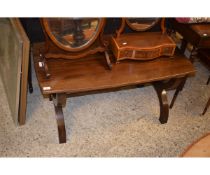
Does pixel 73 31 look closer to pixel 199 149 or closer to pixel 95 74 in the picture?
pixel 95 74

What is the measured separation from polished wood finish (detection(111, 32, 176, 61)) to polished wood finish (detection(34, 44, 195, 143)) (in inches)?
2.2

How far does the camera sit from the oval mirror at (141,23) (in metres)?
1.78

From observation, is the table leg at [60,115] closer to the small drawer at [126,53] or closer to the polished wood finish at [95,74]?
the polished wood finish at [95,74]

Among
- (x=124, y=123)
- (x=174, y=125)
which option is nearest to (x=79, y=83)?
(x=124, y=123)

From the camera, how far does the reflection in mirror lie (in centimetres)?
150

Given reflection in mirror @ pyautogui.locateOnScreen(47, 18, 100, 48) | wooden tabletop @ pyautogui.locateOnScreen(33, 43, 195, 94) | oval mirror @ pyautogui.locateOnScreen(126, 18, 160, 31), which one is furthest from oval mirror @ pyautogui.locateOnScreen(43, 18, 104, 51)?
oval mirror @ pyautogui.locateOnScreen(126, 18, 160, 31)

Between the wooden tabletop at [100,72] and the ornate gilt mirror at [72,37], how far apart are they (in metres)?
0.07

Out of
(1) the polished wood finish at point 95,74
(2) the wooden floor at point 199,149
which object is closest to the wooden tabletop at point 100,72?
(1) the polished wood finish at point 95,74

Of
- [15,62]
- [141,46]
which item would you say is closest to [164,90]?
[141,46]

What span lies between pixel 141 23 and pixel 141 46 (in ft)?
0.55

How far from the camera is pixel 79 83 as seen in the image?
1.63m

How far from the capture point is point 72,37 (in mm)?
1594
